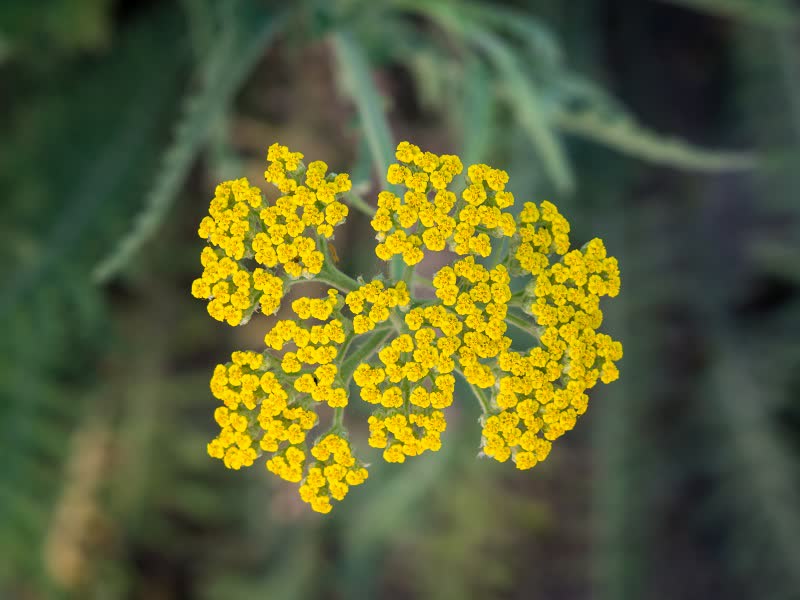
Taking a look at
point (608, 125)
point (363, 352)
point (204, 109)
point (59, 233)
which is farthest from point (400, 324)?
point (59, 233)

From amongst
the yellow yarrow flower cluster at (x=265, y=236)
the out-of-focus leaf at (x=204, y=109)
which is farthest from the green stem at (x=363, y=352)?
the out-of-focus leaf at (x=204, y=109)

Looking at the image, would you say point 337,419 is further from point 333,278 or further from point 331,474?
point 333,278

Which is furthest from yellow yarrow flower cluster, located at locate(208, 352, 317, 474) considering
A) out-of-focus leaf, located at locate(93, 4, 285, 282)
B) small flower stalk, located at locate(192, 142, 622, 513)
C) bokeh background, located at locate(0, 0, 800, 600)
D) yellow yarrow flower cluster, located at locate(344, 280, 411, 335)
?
bokeh background, located at locate(0, 0, 800, 600)

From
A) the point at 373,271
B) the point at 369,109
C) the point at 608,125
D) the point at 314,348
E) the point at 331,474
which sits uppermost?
the point at 373,271

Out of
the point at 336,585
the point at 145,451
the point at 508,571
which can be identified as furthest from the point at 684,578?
the point at 145,451

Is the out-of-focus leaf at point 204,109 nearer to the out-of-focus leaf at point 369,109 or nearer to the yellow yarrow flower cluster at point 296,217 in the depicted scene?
the out-of-focus leaf at point 369,109

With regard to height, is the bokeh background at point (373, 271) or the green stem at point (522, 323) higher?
the bokeh background at point (373, 271)
